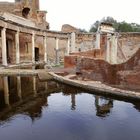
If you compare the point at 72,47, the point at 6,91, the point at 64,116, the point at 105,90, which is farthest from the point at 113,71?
the point at 72,47

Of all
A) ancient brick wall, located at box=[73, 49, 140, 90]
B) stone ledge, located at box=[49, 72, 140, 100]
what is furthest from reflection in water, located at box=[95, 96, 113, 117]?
ancient brick wall, located at box=[73, 49, 140, 90]

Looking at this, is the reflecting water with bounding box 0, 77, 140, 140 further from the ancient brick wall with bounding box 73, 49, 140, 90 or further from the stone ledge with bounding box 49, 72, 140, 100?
the ancient brick wall with bounding box 73, 49, 140, 90

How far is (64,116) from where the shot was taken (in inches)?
328

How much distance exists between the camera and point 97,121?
7.77 metres

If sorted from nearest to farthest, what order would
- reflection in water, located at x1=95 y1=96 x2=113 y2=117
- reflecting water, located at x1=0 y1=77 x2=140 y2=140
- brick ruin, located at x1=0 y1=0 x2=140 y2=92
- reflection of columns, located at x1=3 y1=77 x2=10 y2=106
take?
reflecting water, located at x1=0 y1=77 x2=140 y2=140 < reflection in water, located at x1=95 y1=96 x2=113 y2=117 < reflection of columns, located at x1=3 y1=77 x2=10 y2=106 < brick ruin, located at x1=0 y1=0 x2=140 y2=92

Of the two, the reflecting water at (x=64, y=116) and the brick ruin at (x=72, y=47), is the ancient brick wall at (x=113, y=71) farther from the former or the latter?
the reflecting water at (x=64, y=116)

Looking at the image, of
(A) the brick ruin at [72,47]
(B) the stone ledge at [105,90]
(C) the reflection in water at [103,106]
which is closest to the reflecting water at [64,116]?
(C) the reflection in water at [103,106]

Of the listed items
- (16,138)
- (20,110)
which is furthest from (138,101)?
(16,138)

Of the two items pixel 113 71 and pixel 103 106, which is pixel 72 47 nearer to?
pixel 113 71

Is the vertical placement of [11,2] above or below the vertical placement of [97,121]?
above

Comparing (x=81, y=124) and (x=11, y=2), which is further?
(x=11, y=2)

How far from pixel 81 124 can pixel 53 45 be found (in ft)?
110

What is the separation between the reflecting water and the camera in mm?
6727

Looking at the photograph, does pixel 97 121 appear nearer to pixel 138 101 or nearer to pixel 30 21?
pixel 138 101
